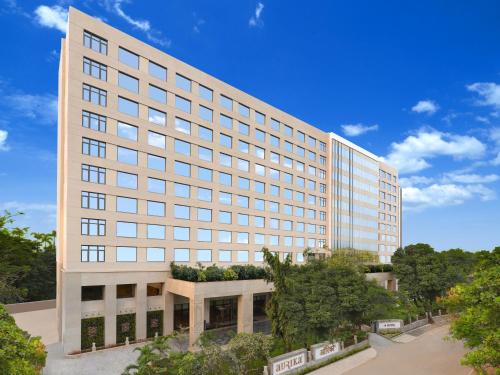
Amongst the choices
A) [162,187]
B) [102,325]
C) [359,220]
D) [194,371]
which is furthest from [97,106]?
[359,220]

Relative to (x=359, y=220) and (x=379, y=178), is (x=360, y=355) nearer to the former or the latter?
(x=359, y=220)

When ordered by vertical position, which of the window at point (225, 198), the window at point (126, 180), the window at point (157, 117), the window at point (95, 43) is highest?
the window at point (95, 43)

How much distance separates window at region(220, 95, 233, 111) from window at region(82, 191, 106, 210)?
60.9 feet

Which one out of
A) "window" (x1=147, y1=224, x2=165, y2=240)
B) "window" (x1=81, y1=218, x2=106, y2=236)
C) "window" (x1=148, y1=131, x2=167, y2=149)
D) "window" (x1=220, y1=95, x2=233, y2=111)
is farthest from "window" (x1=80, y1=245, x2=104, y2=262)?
"window" (x1=220, y1=95, x2=233, y2=111)

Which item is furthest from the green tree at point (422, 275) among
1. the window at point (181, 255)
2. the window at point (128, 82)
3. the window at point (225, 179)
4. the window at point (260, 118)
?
the window at point (128, 82)

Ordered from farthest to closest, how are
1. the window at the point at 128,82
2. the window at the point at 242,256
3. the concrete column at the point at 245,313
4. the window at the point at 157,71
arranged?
1. the window at the point at 242,256
2. the window at the point at 157,71
3. the window at the point at 128,82
4. the concrete column at the point at 245,313

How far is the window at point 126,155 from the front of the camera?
33772 mm

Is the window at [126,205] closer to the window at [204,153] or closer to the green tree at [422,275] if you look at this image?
the window at [204,153]

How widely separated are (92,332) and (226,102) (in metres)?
29.0

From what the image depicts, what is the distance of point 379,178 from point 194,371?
67.7 m

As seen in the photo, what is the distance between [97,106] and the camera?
32469 mm

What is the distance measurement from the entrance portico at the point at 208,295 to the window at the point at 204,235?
20.5 feet

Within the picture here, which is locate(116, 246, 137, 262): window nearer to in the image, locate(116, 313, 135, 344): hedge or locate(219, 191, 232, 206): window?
locate(116, 313, 135, 344): hedge

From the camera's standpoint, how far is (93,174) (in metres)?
32.0
